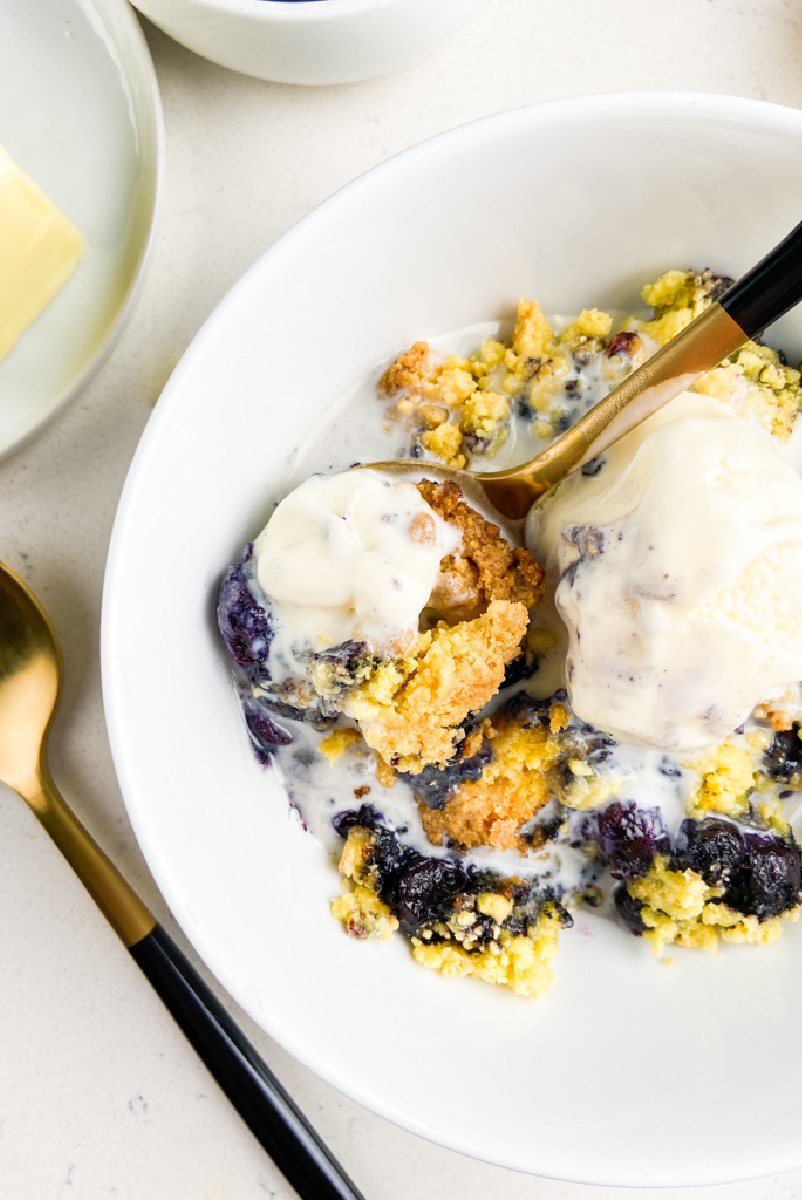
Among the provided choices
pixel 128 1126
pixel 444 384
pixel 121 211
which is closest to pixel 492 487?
pixel 444 384

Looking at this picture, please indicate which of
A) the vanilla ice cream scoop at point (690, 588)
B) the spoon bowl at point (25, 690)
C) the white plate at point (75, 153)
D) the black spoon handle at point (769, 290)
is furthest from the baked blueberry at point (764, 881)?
the white plate at point (75, 153)

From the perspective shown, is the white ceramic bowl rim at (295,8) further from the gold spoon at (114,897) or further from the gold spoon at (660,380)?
the gold spoon at (114,897)

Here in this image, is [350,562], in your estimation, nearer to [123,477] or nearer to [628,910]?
[123,477]

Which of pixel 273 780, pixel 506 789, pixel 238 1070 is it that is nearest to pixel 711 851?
pixel 506 789

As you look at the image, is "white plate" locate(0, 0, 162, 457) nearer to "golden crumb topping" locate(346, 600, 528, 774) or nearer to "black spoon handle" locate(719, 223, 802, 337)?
"golden crumb topping" locate(346, 600, 528, 774)

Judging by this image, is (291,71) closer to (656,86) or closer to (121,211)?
(121,211)
